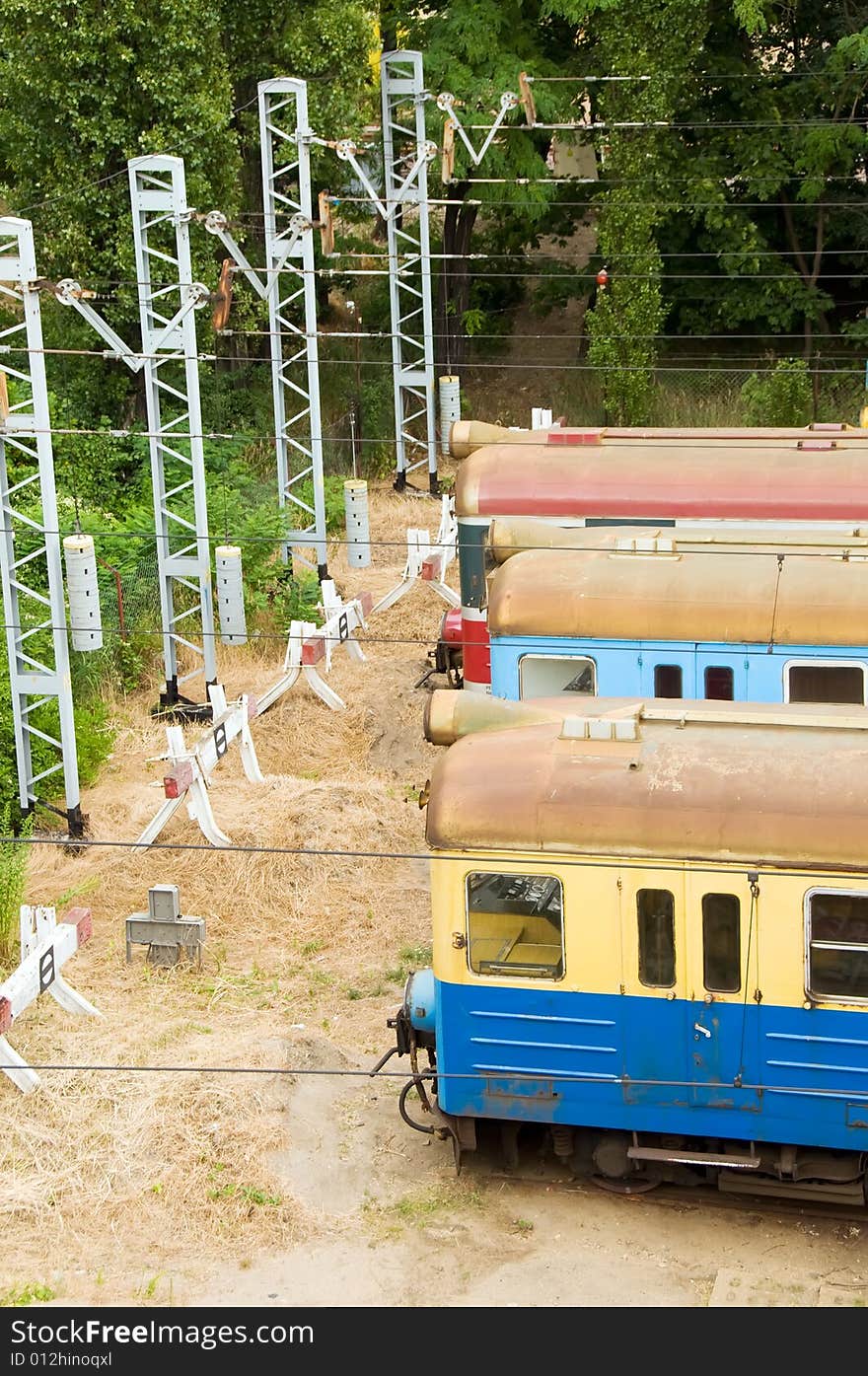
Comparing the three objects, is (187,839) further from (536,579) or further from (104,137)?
(104,137)

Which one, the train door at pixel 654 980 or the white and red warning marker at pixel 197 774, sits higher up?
the train door at pixel 654 980

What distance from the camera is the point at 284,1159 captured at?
39.1ft

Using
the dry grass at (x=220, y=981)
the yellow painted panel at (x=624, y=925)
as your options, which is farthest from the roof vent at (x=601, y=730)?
the dry grass at (x=220, y=981)

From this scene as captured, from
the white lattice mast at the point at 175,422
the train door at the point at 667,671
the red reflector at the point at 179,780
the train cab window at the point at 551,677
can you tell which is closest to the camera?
the train door at the point at 667,671

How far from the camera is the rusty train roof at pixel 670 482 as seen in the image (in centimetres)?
1725

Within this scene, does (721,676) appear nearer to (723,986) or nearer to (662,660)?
(662,660)

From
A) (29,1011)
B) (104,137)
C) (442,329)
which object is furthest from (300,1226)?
(442,329)

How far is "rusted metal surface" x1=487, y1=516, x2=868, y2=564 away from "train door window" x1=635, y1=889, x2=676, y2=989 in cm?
550

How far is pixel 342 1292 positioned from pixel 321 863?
6211 millimetres

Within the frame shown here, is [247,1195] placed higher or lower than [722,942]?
lower

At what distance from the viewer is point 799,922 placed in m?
10.4

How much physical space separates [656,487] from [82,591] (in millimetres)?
5535

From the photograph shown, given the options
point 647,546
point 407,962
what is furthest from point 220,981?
point 647,546

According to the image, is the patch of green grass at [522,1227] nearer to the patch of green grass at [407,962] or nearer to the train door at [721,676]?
the patch of green grass at [407,962]
